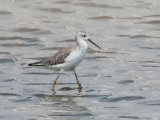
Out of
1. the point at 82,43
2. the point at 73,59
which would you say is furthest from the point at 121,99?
the point at 82,43

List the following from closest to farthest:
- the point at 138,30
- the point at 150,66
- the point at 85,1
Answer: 1. the point at 150,66
2. the point at 138,30
3. the point at 85,1

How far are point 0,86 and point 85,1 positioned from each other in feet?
24.8

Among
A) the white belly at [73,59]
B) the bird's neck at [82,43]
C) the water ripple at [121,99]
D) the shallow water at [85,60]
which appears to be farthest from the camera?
the bird's neck at [82,43]

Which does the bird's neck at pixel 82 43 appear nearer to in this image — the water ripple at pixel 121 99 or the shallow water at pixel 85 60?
the shallow water at pixel 85 60

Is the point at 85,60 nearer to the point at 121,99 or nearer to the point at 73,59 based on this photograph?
the point at 73,59

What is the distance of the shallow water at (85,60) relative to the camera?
1248cm

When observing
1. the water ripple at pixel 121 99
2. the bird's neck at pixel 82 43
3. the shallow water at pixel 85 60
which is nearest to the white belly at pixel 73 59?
the bird's neck at pixel 82 43

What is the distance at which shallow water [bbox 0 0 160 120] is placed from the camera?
40.9 feet

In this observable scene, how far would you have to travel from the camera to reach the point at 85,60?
16.0 m

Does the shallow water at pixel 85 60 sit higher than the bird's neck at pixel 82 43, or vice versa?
the bird's neck at pixel 82 43

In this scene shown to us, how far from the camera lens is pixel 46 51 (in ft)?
55.2

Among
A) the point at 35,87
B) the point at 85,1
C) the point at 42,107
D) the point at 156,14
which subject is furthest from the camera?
the point at 85,1

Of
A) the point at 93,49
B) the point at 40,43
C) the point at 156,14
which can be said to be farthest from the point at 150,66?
the point at 156,14

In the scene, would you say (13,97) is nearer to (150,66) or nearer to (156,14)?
(150,66)
